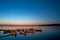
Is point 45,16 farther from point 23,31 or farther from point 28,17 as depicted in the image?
point 23,31

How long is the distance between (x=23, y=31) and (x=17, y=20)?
10.2 inches

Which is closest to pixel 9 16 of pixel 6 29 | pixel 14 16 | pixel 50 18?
pixel 14 16

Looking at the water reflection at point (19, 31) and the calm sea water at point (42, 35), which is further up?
the water reflection at point (19, 31)

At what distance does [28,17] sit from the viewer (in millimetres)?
2689

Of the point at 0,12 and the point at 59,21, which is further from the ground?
the point at 0,12

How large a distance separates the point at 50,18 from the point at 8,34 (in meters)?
0.92

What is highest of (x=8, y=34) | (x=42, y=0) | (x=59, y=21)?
(x=42, y=0)

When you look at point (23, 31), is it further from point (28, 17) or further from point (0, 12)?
point (0, 12)

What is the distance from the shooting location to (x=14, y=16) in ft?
8.80

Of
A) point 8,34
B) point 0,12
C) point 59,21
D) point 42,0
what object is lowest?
point 8,34

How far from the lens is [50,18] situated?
8.83ft

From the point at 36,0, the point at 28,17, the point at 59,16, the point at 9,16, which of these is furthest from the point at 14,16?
the point at 59,16

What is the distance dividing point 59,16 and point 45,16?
29 cm

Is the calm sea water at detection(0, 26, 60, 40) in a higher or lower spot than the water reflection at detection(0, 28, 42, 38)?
lower
